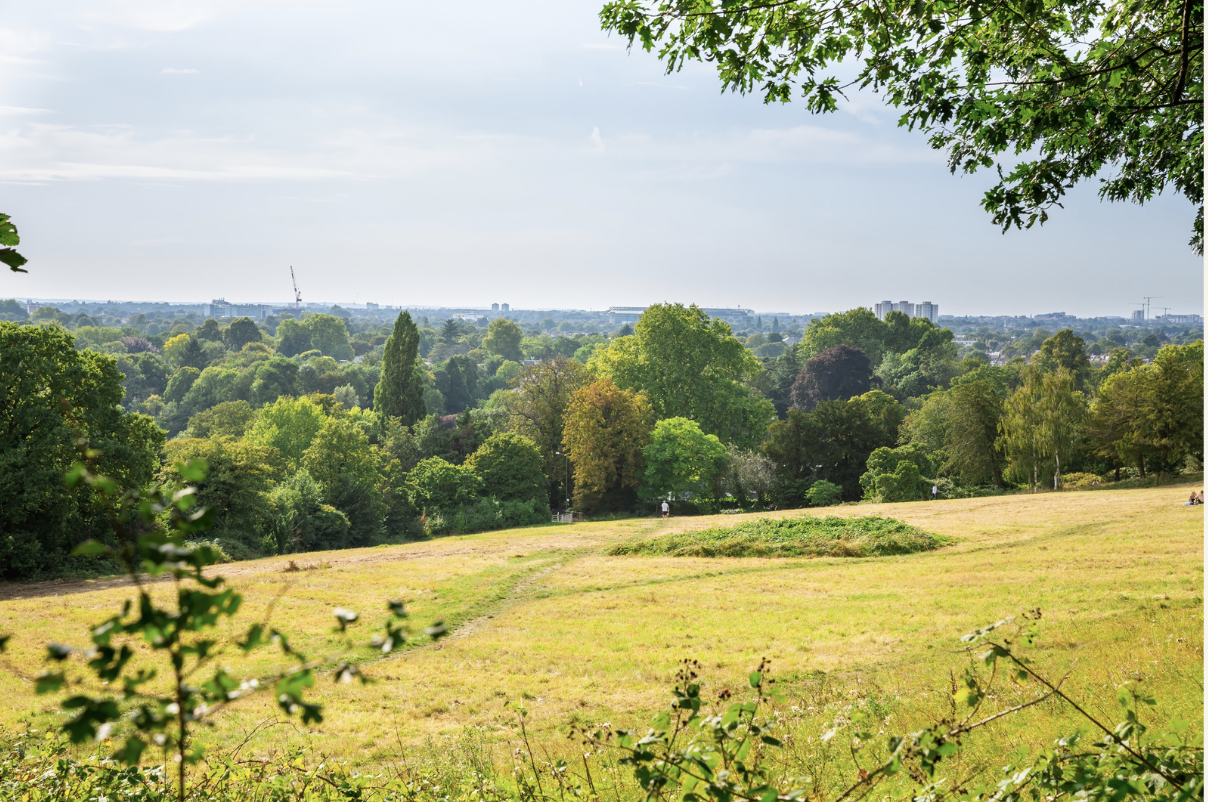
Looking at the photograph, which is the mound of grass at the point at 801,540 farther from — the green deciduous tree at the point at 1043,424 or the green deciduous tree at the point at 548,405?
the green deciduous tree at the point at 548,405

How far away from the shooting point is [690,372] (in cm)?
5066

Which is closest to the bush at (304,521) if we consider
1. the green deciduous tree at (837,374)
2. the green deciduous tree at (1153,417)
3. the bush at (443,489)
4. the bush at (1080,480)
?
the bush at (443,489)

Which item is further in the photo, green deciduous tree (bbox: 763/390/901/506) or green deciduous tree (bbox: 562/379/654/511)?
green deciduous tree (bbox: 763/390/901/506)

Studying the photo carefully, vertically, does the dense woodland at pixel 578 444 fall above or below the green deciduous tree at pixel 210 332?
below

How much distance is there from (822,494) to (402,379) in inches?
1108

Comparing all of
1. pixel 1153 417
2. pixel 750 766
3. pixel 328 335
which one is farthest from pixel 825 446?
pixel 328 335

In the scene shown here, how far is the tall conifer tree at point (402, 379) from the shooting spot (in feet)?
173

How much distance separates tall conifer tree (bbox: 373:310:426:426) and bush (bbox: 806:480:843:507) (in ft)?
85.0

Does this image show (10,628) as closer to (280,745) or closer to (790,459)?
(280,745)

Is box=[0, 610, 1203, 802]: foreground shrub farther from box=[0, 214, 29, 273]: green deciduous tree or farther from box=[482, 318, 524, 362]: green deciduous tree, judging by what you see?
box=[482, 318, 524, 362]: green deciduous tree

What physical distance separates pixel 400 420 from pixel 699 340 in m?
20.1

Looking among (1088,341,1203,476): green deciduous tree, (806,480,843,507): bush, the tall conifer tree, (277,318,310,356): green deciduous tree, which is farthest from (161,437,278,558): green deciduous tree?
(277,318,310,356): green deciduous tree

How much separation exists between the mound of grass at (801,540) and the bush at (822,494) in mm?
13155

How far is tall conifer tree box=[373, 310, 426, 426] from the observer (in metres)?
52.7
